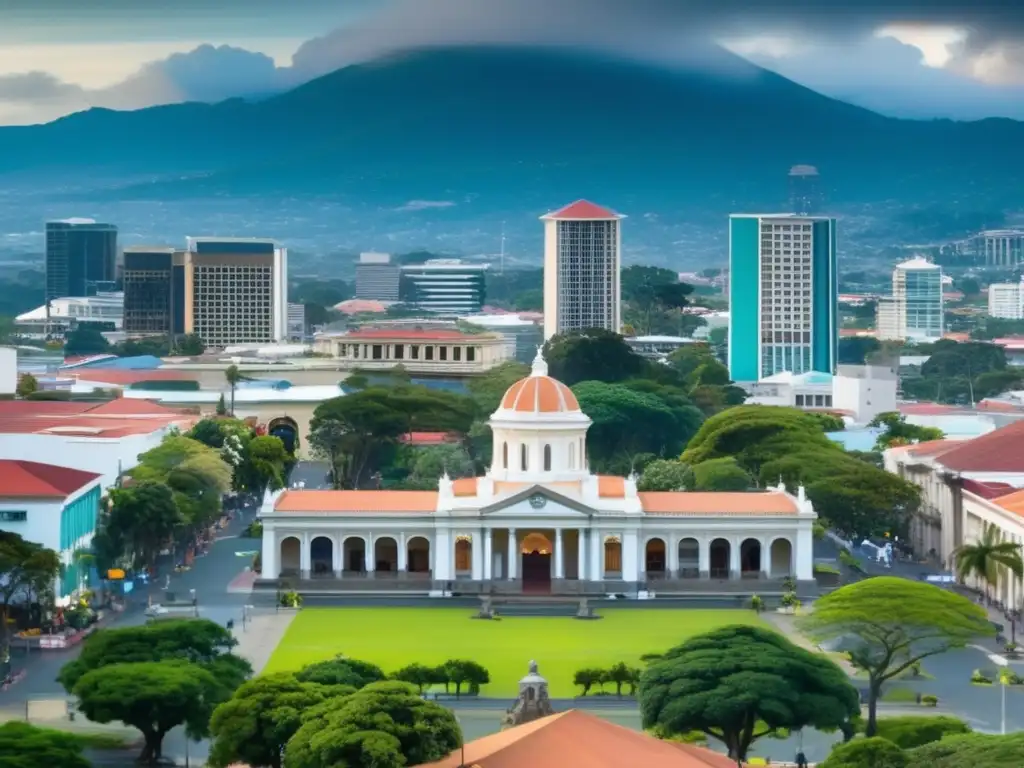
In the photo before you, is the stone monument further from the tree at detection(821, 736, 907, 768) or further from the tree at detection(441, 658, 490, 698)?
the tree at detection(441, 658, 490, 698)

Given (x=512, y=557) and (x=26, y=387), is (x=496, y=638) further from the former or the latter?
(x=26, y=387)

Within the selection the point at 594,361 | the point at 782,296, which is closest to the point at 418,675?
the point at 594,361

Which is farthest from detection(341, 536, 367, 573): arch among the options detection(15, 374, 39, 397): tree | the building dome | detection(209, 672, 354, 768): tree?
detection(15, 374, 39, 397): tree

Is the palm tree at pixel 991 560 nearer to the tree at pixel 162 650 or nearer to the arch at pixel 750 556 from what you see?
the arch at pixel 750 556

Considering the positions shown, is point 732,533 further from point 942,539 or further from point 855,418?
point 855,418

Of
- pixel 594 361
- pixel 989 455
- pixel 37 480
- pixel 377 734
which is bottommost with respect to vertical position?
pixel 377 734

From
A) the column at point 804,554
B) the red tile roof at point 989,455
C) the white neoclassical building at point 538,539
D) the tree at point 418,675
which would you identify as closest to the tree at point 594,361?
the red tile roof at point 989,455
